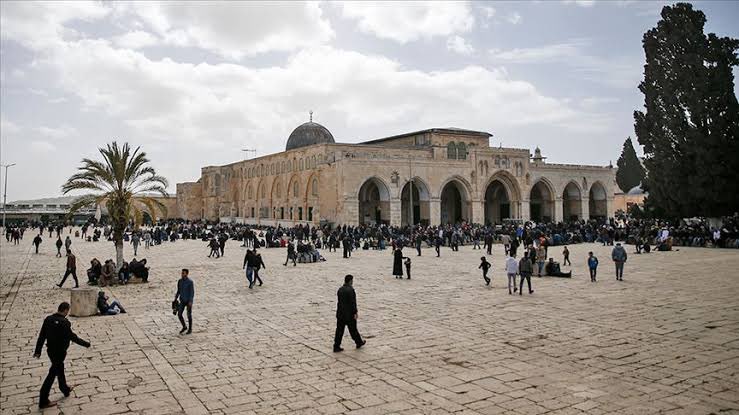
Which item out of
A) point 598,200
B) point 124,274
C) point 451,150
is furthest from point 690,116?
point 124,274

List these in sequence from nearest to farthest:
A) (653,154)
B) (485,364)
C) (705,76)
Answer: (485,364) → (705,76) → (653,154)

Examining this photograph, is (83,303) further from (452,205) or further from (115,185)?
(452,205)

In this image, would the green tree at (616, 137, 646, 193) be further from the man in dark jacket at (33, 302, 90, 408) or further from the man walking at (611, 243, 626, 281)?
the man in dark jacket at (33, 302, 90, 408)

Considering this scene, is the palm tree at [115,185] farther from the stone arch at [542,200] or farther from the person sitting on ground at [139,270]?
the stone arch at [542,200]

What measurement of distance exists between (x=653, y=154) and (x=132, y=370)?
30104 millimetres

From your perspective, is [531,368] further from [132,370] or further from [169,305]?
[169,305]

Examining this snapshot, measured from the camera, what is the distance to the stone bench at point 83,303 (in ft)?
32.7

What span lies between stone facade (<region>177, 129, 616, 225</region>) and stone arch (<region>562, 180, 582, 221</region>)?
10 centimetres

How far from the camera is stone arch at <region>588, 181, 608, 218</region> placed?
51531mm

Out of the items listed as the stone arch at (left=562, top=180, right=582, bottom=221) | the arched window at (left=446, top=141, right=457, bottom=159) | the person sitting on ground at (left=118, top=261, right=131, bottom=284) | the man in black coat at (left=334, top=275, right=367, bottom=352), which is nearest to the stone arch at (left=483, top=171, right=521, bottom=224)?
the arched window at (left=446, top=141, right=457, bottom=159)

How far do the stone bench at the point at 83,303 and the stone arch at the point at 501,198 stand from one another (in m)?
37.3

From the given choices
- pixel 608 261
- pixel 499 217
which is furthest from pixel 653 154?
pixel 499 217

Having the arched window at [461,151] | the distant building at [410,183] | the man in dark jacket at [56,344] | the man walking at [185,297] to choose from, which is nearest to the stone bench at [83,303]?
the man walking at [185,297]

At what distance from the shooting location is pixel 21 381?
6.21 metres
